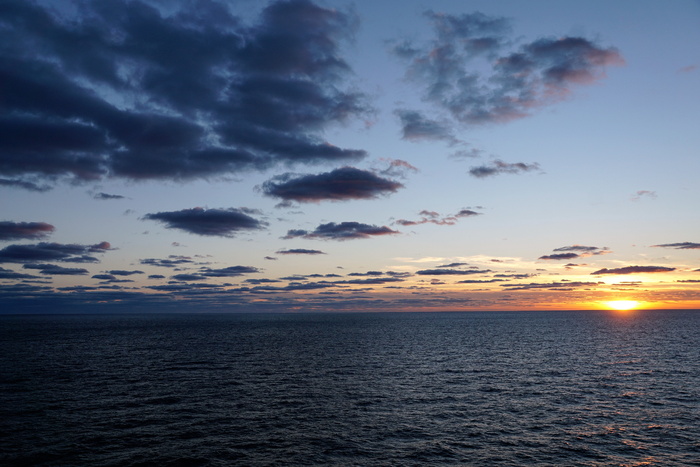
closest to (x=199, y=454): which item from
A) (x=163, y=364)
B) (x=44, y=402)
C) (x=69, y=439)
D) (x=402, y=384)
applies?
(x=69, y=439)

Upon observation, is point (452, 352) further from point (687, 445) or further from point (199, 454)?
point (199, 454)

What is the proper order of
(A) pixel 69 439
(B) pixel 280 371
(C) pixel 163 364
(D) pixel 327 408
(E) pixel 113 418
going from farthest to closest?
(C) pixel 163 364
(B) pixel 280 371
(D) pixel 327 408
(E) pixel 113 418
(A) pixel 69 439

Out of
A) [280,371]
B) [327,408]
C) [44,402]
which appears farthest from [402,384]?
[44,402]

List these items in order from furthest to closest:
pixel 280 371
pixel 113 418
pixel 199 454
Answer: pixel 280 371, pixel 113 418, pixel 199 454

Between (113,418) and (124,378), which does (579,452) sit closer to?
(113,418)

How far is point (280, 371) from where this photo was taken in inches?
2911

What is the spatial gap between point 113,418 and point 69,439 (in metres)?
6.38

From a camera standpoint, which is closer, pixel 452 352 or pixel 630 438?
pixel 630 438

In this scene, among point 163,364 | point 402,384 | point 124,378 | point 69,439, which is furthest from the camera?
point 163,364

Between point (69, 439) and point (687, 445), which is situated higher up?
point (69, 439)

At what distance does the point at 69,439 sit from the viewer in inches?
1496

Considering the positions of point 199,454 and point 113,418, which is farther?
point 113,418

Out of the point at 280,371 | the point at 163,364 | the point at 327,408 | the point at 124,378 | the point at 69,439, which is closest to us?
the point at 69,439

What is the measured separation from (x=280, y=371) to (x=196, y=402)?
23792 millimetres
